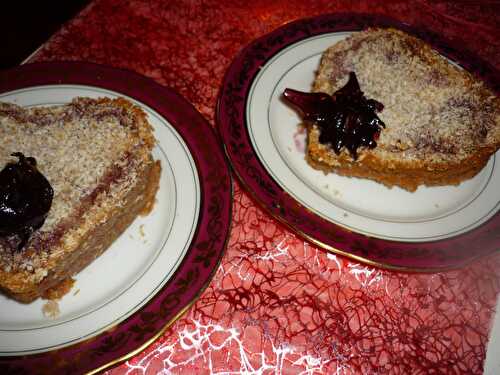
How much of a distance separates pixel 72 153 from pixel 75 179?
0.15 meters

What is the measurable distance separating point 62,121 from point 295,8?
2181mm

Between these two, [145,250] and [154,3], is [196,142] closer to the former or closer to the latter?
[145,250]

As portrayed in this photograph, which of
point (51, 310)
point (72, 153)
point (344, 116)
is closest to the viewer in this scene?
point (51, 310)

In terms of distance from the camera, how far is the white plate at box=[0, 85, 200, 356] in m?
1.85

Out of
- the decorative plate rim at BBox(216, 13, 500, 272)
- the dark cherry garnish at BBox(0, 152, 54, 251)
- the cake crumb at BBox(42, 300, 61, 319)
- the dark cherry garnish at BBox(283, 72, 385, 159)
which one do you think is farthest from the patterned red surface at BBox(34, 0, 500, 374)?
the dark cherry garnish at BBox(0, 152, 54, 251)

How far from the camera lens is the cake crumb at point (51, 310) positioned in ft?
6.40

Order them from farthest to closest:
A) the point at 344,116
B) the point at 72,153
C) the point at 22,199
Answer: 1. the point at 344,116
2. the point at 72,153
3. the point at 22,199

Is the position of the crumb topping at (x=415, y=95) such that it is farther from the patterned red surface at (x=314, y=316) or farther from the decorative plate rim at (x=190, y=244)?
the decorative plate rim at (x=190, y=244)

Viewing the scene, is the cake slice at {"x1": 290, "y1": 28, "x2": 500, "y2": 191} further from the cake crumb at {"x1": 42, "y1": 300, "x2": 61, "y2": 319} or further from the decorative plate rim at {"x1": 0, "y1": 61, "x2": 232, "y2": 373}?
the cake crumb at {"x1": 42, "y1": 300, "x2": 61, "y2": 319}

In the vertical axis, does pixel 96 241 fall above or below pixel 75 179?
below

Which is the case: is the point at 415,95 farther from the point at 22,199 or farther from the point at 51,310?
the point at 51,310

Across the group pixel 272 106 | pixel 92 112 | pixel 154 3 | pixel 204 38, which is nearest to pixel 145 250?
pixel 92 112

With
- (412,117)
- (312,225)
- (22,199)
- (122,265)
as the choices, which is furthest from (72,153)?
(412,117)

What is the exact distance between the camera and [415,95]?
248 centimetres
